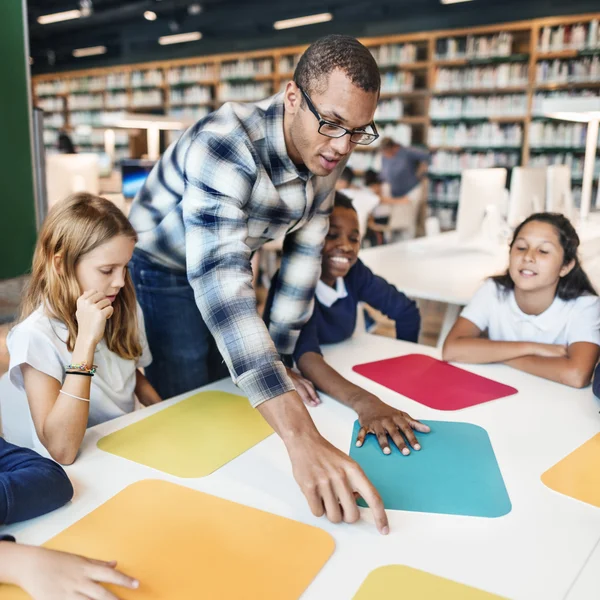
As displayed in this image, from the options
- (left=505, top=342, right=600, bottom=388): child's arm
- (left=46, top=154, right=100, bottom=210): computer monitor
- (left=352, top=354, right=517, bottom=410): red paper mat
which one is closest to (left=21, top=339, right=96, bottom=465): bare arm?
(left=352, top=354, right=517, bottom=410): red paper mat

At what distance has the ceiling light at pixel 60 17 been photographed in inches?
362

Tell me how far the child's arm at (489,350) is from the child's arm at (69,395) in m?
0.84

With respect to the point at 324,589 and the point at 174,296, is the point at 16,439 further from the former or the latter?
the point at 324,589

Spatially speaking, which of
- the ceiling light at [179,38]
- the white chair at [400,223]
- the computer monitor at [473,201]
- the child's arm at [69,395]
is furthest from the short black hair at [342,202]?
the ceiling light at [179,38]

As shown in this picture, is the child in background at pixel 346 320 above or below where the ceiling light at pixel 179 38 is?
below

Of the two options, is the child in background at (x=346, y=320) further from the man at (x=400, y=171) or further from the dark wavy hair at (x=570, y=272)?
the man at (x=400, y=171)

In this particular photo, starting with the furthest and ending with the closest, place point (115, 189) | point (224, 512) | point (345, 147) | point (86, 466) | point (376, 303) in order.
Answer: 1. point (115, 189)
2. point (376, 303)
3. point (345, 147)
4. point (86, 466)
5. point (224, 512)

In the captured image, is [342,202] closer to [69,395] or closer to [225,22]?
[69,395]

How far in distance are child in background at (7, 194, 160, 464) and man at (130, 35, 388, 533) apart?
0.53 ft

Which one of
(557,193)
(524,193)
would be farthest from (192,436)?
(557,193)

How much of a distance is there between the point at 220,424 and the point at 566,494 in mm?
589

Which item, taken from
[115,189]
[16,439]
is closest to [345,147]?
[16,439]

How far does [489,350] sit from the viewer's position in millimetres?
1465

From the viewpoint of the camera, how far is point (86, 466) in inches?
36.7
